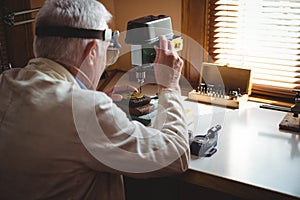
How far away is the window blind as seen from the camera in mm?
1991

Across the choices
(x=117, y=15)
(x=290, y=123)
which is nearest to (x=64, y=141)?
(x=290, y=123)

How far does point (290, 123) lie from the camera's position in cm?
173

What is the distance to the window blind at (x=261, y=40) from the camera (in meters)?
1.99

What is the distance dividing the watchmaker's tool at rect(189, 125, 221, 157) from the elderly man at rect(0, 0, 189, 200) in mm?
211

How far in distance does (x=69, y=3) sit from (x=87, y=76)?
9.0 inches

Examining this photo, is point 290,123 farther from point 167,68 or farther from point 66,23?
point 66,23

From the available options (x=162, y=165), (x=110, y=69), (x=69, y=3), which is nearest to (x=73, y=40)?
(x=69, y=3)

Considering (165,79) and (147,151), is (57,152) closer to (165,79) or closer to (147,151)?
(147,151)

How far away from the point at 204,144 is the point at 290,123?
1.51ft

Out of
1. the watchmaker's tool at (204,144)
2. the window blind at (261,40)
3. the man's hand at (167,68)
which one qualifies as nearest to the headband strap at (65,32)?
the man's hand at (167,68)

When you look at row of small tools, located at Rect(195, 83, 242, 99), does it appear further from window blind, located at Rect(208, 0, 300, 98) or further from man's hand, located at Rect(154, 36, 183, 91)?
man's hand, located at Rect(154, 36, 183, 91)

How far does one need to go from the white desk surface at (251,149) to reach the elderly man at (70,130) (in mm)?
231

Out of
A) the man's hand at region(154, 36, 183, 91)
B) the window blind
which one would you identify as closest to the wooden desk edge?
the man's hand at region(154, 36, 183, 91)

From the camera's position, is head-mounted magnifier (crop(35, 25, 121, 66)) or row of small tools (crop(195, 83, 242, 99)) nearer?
head-mounted magnifier (crop(35, 25, 121, 66))
